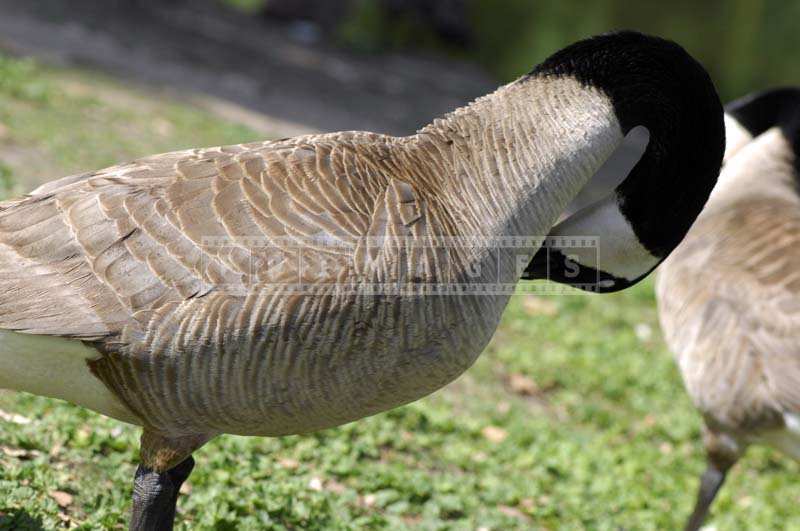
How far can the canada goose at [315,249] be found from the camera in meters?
2.77

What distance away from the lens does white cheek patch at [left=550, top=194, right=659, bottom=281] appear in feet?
10.8

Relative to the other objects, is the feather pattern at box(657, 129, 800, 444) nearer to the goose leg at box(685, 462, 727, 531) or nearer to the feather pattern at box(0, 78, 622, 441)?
the goose leg at box(685, 462, 727, 531)

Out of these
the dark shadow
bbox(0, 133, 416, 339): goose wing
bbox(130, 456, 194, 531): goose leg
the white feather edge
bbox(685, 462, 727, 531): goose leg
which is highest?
bbox(0, 133, 416, 339): goose wing

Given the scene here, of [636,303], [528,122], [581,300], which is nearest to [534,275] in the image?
[528,122]

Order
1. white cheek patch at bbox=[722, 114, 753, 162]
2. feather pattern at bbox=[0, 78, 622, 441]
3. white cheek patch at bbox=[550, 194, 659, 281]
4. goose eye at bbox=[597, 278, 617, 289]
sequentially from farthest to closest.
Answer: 1. white cheek patch at bbox=[722, 114, 753, 162]
2. goose eye at bbox=[597, 278, 617, 289]
3. white cheek patch at bbox=[550, 194, 659, 281]
4. feather pattern at bbox=[0, 78, 622, 441]

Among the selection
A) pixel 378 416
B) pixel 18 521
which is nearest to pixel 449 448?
pixel 378 416

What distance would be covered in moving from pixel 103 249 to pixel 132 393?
0.46 meters

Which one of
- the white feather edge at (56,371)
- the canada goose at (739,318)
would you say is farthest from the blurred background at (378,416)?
the canada goose at (739,318)

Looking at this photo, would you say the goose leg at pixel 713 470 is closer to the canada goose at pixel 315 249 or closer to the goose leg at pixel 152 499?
the canada goose at pixel 315 249

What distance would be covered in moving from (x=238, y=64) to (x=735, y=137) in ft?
24.7

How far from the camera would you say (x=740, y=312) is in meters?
4.83

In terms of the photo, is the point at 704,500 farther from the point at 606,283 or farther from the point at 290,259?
the point at 290,259

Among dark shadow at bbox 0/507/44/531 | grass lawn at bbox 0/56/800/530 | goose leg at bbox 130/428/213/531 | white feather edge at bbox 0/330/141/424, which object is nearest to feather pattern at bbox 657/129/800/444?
grass lawn at bbox 0/56/800/530

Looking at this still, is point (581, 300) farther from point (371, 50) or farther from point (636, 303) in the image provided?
point (371, 50)
